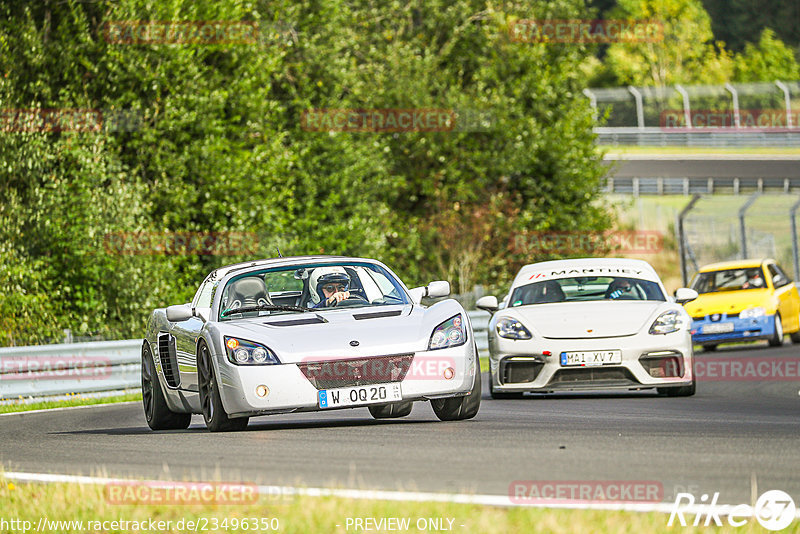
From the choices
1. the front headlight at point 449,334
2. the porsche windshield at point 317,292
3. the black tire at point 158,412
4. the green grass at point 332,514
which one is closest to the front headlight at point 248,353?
the porsche windshield at point 317,292

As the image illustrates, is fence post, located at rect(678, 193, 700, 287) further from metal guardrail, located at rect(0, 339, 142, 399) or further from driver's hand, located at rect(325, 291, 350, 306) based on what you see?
Result: driver's hand, located at rect(325, 291, 350, 306)

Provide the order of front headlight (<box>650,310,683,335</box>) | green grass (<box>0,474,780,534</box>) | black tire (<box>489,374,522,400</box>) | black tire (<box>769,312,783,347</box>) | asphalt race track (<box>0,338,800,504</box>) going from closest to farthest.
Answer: green grass (<box>0,474,780,534</box>)
asphalt race track (<box>0,338,800,504</box>)
front headlight (<box>650,310,683,335</box>)
black tire (<box>489,374,522,400</box>)
black tire (<box>769,312,783,347</box>)

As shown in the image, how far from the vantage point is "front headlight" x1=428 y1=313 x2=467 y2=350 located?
10.1m

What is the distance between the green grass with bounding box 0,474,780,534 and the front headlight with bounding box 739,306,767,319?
59.7 feet

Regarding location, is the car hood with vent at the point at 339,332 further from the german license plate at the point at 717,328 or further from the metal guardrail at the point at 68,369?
the german license plate at the point at 717,328

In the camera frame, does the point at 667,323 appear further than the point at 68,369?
No

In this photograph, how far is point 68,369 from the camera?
19.2 m

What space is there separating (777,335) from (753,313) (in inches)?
24.1

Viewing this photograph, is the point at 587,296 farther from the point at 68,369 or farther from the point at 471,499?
the point at 471,499

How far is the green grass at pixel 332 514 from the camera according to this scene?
5406 millimetres

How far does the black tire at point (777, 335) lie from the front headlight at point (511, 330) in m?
11.2

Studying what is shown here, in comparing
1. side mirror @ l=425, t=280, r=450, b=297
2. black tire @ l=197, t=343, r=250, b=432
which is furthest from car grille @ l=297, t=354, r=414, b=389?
side mirror @ l=425, t=280, r=450, b=297

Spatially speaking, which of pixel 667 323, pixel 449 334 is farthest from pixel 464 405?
pixel 667 323

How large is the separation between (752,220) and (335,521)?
53.5m
